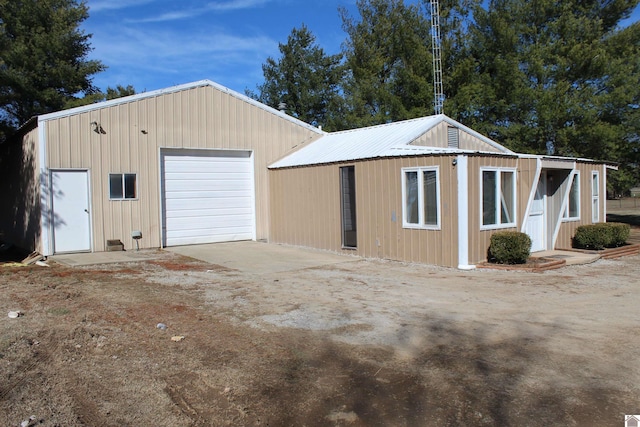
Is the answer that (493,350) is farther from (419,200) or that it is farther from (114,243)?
(114,243)

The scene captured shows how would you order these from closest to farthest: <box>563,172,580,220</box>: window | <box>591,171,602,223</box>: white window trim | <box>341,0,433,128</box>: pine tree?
1. <box>563,172,580,220</box>: window
2. <box>591,171,602,223</box>: white window trim
3. <box>341,0,433,128</box>: pine tree

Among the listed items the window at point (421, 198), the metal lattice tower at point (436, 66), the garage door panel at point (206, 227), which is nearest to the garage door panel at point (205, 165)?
the garage door panel at point (206, 227)

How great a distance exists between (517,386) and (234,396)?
2.34 meters

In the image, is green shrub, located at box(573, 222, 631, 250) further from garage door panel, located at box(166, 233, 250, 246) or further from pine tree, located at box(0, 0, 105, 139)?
pine tree, located at box(0, 0, 105, 139)

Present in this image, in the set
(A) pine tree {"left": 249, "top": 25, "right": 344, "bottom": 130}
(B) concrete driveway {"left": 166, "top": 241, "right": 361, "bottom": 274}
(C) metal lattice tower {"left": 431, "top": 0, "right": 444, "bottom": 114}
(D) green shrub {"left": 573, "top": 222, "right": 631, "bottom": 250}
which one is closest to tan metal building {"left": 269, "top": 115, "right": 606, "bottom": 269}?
(D) green shrub {"left": 573, "top": 222, "right": 631, "bottom": 250}

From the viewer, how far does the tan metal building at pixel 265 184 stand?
1091 centimetres

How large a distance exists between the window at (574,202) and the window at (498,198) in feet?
9.07

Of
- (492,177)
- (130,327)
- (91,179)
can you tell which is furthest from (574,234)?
(91,179)

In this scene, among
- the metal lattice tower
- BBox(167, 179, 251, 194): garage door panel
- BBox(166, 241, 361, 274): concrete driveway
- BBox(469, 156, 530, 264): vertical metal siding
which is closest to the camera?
BBox(469, 156, 530, 264): vertical metal siding

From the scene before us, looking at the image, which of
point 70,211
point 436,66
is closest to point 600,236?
point 436,66

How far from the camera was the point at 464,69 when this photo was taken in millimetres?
22672

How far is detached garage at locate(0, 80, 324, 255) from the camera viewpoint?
12.8m

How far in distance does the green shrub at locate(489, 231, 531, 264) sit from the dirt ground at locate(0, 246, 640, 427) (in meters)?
1.30

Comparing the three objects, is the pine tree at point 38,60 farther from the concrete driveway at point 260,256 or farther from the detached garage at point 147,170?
the concrete driveway at point 260,256
